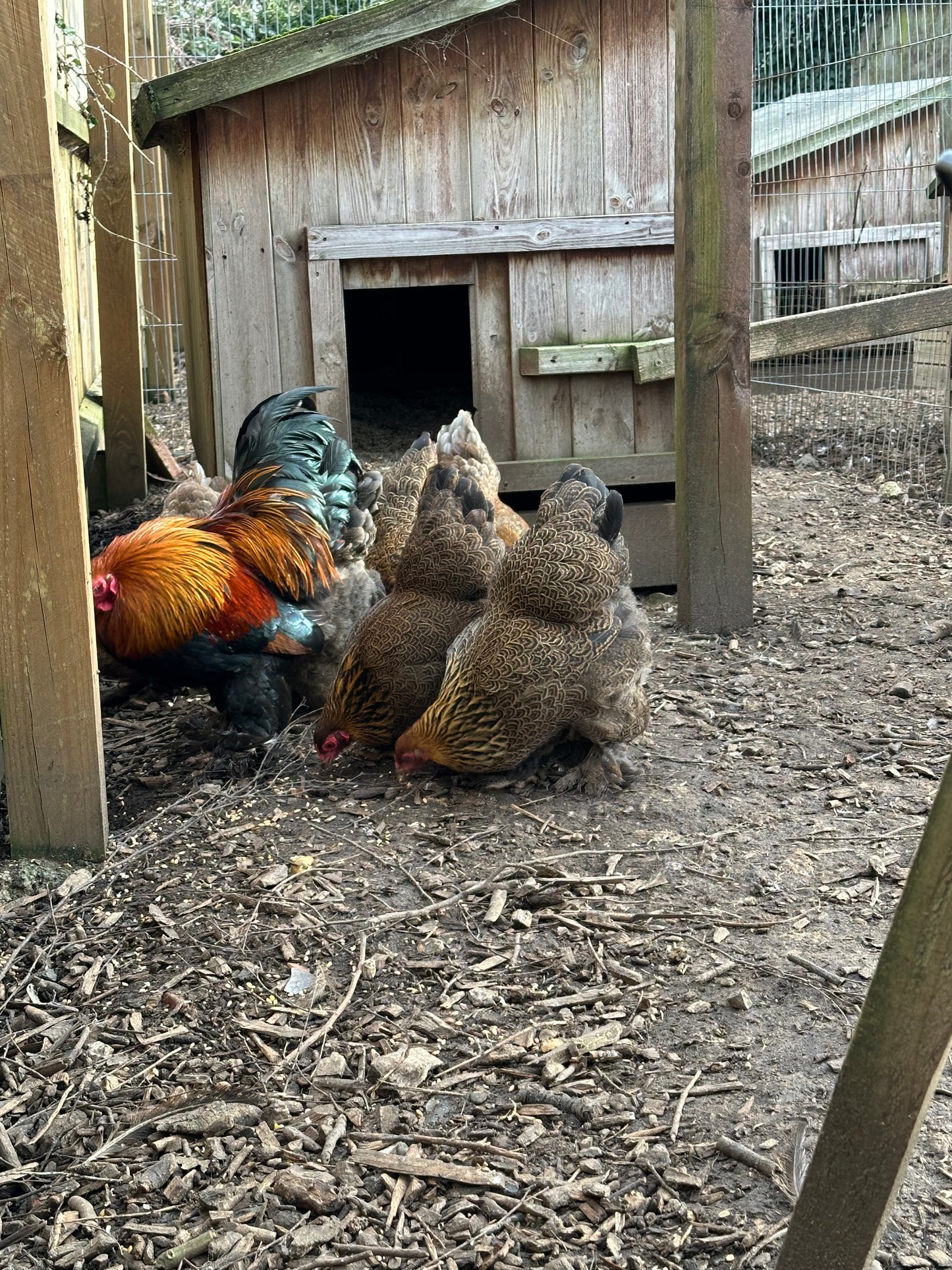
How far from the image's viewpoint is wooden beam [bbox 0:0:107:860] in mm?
3080

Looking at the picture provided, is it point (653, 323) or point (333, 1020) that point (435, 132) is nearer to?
point (653, 323)

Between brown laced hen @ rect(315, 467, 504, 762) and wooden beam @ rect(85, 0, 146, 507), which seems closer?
brown laced hen @ rect(315, 467, 504, 762)

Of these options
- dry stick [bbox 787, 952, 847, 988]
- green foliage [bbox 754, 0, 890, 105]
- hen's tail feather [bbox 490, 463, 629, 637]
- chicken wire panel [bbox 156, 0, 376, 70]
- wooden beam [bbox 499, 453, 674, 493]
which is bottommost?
dry stick [bbox 787, 952, 847, 988]

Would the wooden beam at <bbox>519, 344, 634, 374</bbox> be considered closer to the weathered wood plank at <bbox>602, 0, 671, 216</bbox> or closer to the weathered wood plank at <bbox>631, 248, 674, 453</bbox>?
the weathered wood plank at <bbox>631, 248, 674, 453</bbox>

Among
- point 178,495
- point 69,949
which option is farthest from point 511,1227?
point 178,495

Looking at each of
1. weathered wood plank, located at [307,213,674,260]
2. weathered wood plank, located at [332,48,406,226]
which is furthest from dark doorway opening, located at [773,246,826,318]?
weathered wood plank, located at [332,48,406,226]

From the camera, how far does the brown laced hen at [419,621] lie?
4.23m

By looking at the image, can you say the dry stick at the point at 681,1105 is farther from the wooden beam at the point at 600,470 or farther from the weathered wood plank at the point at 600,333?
the weathered wood plank at the point at 600,333

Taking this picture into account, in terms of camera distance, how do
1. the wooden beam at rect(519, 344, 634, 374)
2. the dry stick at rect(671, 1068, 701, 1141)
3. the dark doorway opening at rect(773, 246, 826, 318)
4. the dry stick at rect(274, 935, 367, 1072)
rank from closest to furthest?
1. the dry stick at rect(671, 1068, 701, 1141)
2. the dry stick at rect(274, 935, 367, 1072)
3. the wooden beam at rect(519, 344, 634, 374)
4. the dark doorway opening at rect(773, 246, 826, 318)

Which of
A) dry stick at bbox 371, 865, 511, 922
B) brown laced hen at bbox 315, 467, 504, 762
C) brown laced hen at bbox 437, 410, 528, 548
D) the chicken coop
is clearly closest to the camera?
dry stick at bbox 371, 865, 511, 922

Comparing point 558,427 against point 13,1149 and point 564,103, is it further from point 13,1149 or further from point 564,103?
point 13,1149

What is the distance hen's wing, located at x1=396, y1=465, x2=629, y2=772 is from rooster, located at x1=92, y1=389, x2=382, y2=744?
90 centimetres

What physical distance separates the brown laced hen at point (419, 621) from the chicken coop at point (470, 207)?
1926 mm

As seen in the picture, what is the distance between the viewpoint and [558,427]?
21.0ft
